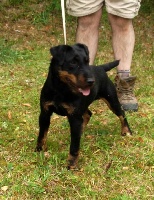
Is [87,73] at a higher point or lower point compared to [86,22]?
higher

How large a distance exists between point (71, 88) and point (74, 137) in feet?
1.35

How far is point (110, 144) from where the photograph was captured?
146 inches

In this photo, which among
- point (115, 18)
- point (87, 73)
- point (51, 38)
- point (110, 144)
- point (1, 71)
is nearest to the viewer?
point (87, 73)

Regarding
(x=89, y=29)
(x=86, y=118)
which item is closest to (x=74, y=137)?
(x=86, y=118)

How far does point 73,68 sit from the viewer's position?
287 centimetres

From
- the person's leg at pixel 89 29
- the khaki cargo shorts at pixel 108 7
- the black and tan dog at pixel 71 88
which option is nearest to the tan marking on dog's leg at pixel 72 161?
the black and tan dog at pixel 71 88

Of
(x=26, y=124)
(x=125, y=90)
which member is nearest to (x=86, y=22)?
(x=125, y=90)

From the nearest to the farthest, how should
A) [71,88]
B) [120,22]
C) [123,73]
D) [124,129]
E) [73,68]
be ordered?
[73,68] < [71,88] < [124,129] < [120,22] < [123,73]

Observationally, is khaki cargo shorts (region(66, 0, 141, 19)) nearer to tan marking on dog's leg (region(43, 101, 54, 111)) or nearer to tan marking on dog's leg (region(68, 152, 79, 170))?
tan marking on dog's leg (region(43, 101, 54, 111))

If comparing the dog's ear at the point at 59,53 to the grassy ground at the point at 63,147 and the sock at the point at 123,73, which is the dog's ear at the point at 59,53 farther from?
the sock at the point at 123,73

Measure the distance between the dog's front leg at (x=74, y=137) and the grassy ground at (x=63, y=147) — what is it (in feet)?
0.27

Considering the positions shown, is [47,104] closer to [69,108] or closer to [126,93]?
[69,108]

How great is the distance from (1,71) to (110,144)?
2.45 meters

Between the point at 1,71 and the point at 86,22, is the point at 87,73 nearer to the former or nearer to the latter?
the point at 86,22
